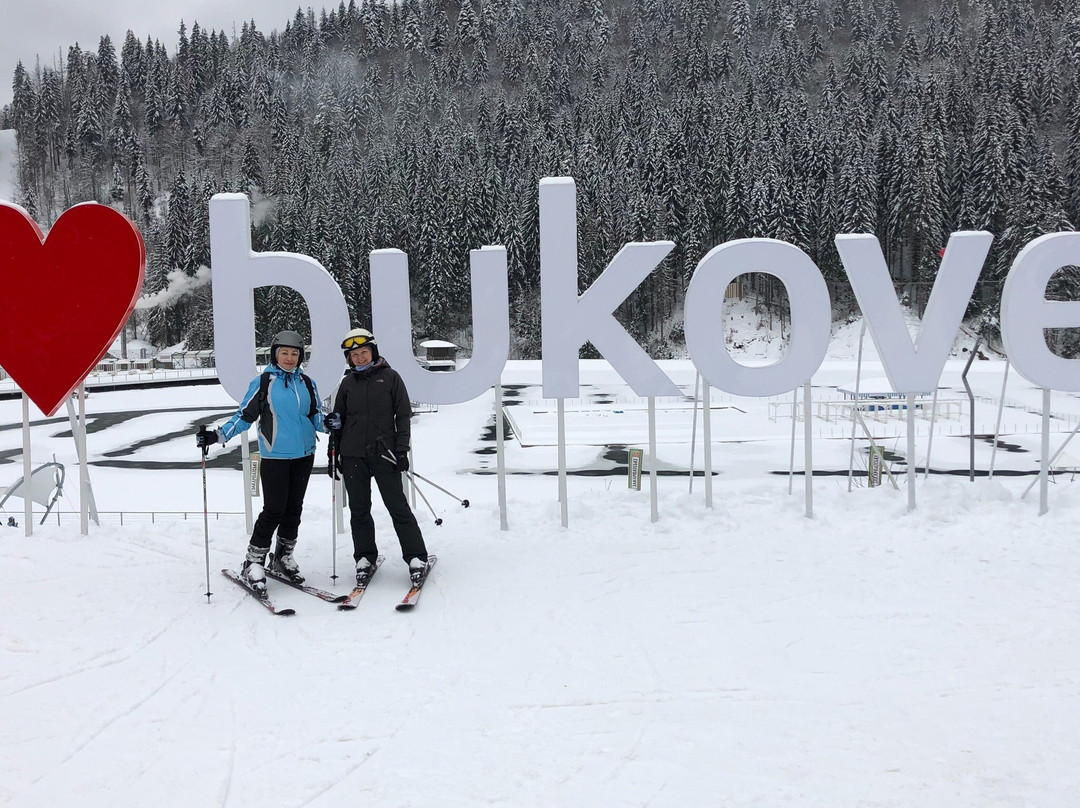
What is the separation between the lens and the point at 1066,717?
335 centimetres

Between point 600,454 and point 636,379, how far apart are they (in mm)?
10475

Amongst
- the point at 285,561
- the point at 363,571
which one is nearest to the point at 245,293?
the point at 285,561

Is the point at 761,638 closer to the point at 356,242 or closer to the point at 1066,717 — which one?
the point at 1066,717

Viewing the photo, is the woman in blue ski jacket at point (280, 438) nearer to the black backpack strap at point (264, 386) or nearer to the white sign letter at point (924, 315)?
the black backpack strap at point (264, 386)

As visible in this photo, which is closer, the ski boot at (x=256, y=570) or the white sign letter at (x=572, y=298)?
the ski boot at (x=256, y=570)

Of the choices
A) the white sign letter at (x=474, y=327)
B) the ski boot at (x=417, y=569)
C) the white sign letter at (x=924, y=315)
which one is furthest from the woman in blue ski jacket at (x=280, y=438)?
the white sign letter at (x=924, y=315)

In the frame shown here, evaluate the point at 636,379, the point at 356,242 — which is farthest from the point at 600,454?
the point at 356,242

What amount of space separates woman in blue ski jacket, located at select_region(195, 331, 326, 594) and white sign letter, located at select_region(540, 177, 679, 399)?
254cm

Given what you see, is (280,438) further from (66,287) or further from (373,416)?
(66,287)

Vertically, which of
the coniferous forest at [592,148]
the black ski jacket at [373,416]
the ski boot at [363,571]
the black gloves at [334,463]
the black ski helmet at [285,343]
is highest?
the coniferous forest at [592,148]

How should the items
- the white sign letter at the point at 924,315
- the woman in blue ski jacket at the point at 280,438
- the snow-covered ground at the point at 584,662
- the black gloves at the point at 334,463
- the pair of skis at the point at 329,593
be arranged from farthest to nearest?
the white sign letter at the point at 924,315
the black gloves at the point at 334,463
the woman in blue ski jacket at the point at 280,438
the pair of skis at the point at 329,593
the snow-covered ground at the point at 584,662

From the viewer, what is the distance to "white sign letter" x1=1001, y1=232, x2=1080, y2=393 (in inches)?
275


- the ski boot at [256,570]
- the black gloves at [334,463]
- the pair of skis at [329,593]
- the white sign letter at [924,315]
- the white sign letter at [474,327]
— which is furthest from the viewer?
the white sign letter at [924,315]

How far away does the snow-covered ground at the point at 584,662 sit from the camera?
289 centimetres
